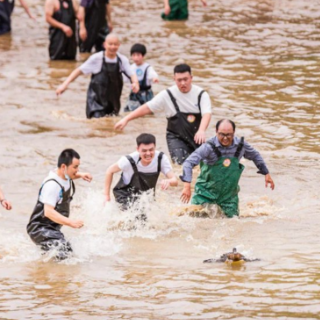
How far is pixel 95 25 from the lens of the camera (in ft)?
64.2

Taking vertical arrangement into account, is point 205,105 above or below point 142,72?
above

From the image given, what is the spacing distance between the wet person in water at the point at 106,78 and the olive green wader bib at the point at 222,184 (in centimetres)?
392

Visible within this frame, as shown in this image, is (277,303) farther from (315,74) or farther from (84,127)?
(315,74)

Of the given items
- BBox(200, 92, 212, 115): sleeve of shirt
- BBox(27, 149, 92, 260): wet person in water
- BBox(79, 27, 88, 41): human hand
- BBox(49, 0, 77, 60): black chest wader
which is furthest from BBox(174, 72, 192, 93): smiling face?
BBox(49, 0, 77, 60): black chest wader

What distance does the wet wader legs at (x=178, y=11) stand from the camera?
72.2ft

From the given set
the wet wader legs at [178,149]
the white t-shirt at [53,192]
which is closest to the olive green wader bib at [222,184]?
the wet wader legs at [178,149]

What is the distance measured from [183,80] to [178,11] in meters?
10.9

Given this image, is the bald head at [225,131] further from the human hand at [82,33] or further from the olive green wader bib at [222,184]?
the human hand at [82,33]

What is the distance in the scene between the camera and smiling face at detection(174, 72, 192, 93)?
1157cm

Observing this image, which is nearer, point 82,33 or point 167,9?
point 82,33

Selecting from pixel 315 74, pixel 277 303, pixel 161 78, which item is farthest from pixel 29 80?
pixel 277 303

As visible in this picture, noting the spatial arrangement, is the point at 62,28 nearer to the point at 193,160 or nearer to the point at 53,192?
the point at 193,160

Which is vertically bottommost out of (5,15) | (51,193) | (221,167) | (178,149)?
(178,149)

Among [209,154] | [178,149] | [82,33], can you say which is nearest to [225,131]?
[209,154]
